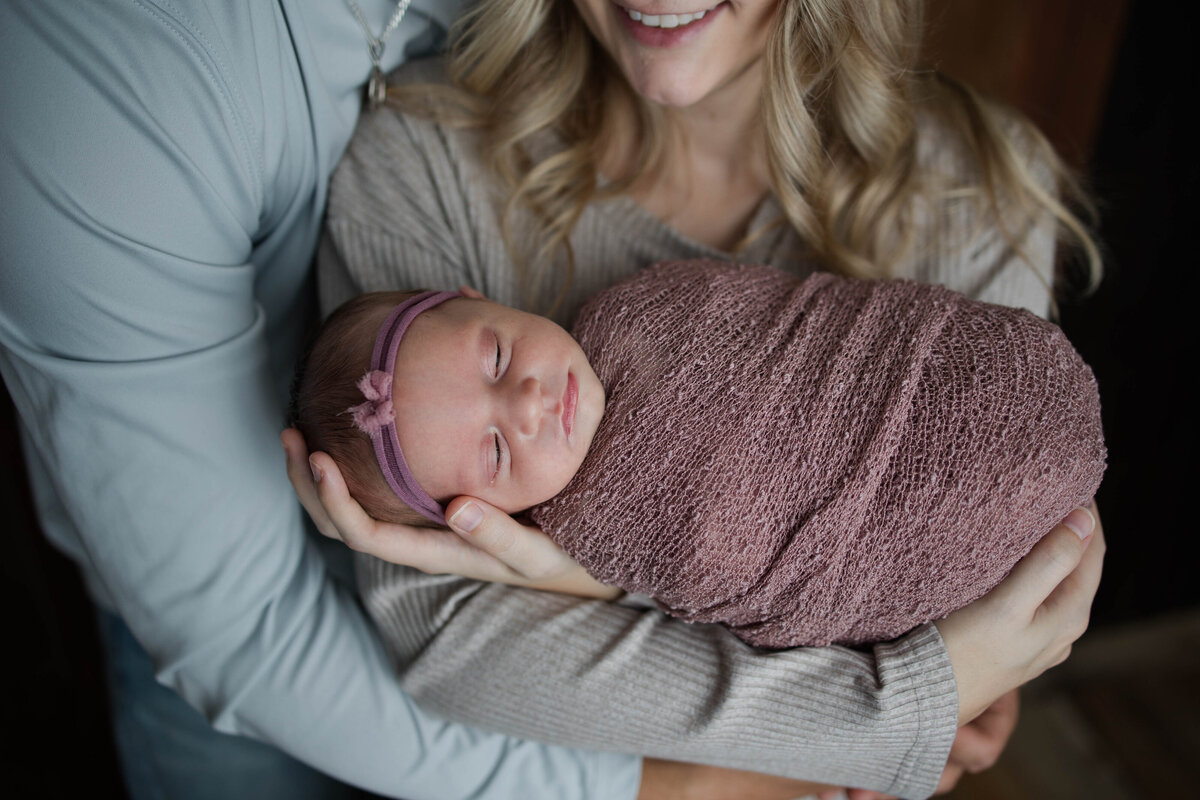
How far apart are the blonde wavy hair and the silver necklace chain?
22mm

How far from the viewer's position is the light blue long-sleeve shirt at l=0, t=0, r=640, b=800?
2.72 feet

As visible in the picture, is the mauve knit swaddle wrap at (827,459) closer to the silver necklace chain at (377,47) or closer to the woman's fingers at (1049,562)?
the woman's fingers at (1049,562)

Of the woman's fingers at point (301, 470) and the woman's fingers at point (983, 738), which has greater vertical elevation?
the woman's fingers at point (301, 470)

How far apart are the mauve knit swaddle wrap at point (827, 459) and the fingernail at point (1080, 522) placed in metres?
0.04

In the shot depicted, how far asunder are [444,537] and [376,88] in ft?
1.93

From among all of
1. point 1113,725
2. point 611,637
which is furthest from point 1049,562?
point 1113,725

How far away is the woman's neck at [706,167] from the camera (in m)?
1.23

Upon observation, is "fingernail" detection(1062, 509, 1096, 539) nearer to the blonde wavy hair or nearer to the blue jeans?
the blonde wavy hair

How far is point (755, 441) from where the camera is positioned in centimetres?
88

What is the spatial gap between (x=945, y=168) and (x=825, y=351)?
444 mm

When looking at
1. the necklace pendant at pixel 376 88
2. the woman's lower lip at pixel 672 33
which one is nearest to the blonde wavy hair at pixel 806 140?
the necklace pendant at pixel 376 88

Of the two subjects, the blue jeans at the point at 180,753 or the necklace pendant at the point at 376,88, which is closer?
the necklace pendant at the point at 376,88

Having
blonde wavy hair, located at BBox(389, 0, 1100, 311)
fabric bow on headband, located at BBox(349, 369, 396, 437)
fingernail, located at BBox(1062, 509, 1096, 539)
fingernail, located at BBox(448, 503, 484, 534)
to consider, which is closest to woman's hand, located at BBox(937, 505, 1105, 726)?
fingernail, located at BBox(1062, 509, 1096, 539)

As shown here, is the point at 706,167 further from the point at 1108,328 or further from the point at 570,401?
the point at 1108,328
